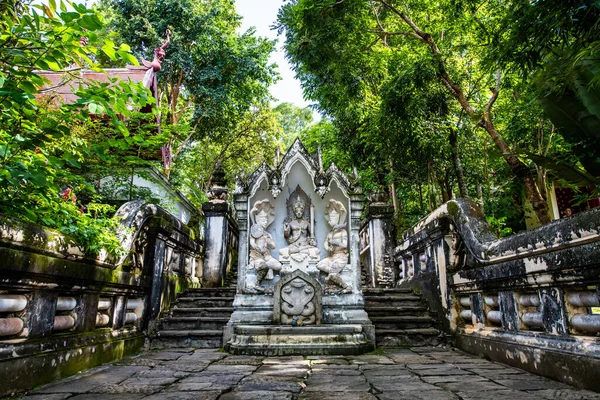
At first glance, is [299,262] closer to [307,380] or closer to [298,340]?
[298,340]

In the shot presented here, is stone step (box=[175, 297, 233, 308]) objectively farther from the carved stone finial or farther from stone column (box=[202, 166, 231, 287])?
the carved stone finial

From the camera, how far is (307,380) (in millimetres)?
3328

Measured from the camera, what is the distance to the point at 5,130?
11.3 ft

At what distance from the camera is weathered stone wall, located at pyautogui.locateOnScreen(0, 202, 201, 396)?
2.95 meters

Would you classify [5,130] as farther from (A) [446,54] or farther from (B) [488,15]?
(B) [488,15]

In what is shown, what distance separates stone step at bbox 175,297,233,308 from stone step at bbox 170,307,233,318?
0.21 meters

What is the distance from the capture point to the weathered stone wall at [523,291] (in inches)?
118

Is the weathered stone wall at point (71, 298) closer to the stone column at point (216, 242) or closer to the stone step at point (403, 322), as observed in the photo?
the stone column at point (216, 242)

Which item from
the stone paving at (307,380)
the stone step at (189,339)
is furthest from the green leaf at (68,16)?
the stone step at (189,339)

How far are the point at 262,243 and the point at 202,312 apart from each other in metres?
1.50

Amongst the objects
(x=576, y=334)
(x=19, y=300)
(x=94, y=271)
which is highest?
(x=94, y=271)

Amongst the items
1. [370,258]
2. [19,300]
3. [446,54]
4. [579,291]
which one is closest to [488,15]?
[446,54]

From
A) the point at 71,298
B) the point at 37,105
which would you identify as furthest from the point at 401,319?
the point at 37,105

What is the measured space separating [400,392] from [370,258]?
6.39m
